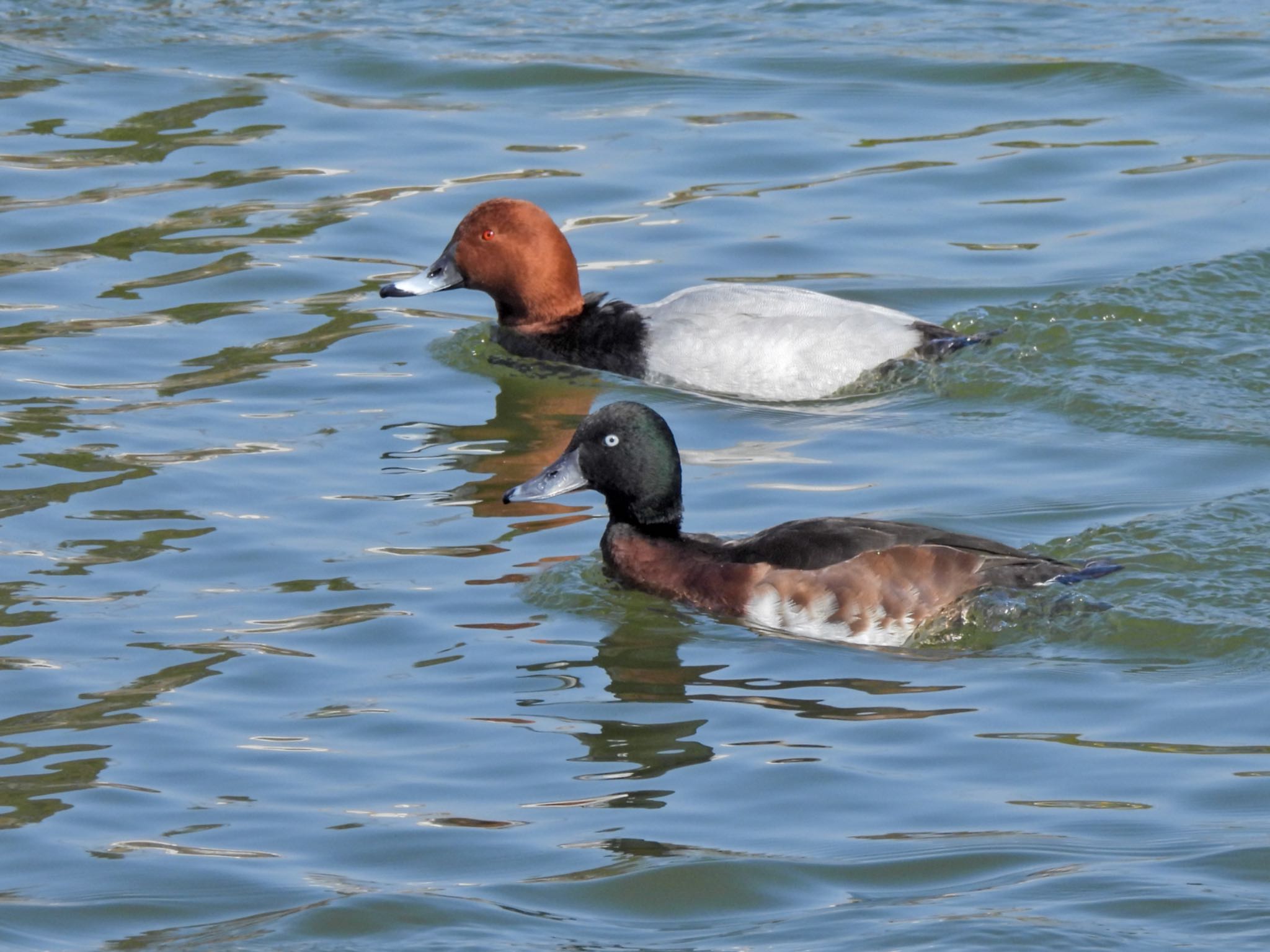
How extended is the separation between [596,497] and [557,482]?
1033mm

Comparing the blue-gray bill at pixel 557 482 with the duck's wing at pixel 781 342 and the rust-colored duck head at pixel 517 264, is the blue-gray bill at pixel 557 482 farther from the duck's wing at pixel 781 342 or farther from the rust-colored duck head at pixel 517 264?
the rust-colored duck head at pixel 517 264

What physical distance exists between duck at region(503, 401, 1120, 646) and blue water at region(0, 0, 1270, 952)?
0.11 m

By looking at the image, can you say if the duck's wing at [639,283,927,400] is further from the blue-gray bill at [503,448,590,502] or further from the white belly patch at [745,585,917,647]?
the white belly patch at [745,585,917,647]

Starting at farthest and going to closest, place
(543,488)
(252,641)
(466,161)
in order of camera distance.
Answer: (466,161), (543,488), (252,641)

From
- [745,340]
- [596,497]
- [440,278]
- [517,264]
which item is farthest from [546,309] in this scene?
[596,497]

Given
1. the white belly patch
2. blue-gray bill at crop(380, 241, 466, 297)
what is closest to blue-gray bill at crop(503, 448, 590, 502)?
the white belly patch

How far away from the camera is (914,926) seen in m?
4.88

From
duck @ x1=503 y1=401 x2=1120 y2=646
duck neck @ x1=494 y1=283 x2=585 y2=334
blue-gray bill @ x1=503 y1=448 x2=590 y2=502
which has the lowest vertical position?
duck @ x1=503 y1=401 x2=1120 y2=646

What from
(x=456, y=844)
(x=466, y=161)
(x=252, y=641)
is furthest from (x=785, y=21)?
(x=456, y=844)

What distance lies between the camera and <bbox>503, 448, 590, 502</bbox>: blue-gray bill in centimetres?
777

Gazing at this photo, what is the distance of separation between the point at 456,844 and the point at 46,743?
4.60 ft

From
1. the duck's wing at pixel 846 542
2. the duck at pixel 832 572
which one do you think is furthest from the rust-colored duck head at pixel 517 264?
the duck's wing at pixel 846 542

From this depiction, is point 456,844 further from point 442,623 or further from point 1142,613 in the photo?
point 1142,613

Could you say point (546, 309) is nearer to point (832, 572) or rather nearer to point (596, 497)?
point (596, 497)
